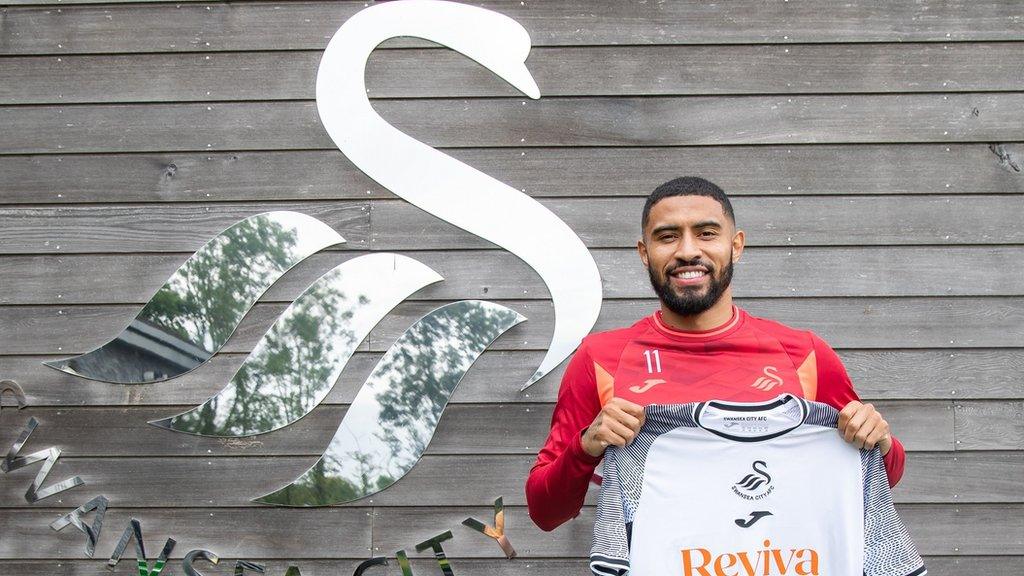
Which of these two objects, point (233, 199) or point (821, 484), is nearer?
→ point (821, 484)

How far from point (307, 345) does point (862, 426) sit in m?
1.74

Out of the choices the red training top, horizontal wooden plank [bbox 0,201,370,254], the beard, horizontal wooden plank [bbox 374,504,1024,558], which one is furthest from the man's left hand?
horizontal wooden plank [bbox 0,201,370,254]

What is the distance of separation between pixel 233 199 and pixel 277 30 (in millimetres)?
568

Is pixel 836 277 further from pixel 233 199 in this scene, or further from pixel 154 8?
pixel 154 8

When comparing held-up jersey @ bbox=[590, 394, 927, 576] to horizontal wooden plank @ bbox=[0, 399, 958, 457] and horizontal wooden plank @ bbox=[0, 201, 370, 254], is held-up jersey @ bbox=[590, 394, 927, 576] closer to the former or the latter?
horizontal wooden plank @ bbox=[0, 399, 958, 457]

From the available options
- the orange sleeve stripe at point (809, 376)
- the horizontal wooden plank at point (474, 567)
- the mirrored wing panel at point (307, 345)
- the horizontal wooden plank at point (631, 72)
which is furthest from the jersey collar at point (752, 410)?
the horizontal wooden plank at point (631, 72)

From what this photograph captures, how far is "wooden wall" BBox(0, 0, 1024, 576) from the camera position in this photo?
2920 millimetres

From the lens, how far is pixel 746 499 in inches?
74.5

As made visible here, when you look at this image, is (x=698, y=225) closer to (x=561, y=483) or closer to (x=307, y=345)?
(x=561, y=483)

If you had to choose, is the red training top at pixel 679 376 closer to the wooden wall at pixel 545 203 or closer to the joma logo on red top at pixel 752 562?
the joma logo on red top at pixel 752 562

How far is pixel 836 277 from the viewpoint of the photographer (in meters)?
2.93

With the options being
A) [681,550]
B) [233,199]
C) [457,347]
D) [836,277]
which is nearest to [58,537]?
[233,199]

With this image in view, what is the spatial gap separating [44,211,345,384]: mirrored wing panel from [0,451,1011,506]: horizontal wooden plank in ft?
0.99

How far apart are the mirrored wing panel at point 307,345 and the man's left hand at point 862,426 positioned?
1440 millimetres
